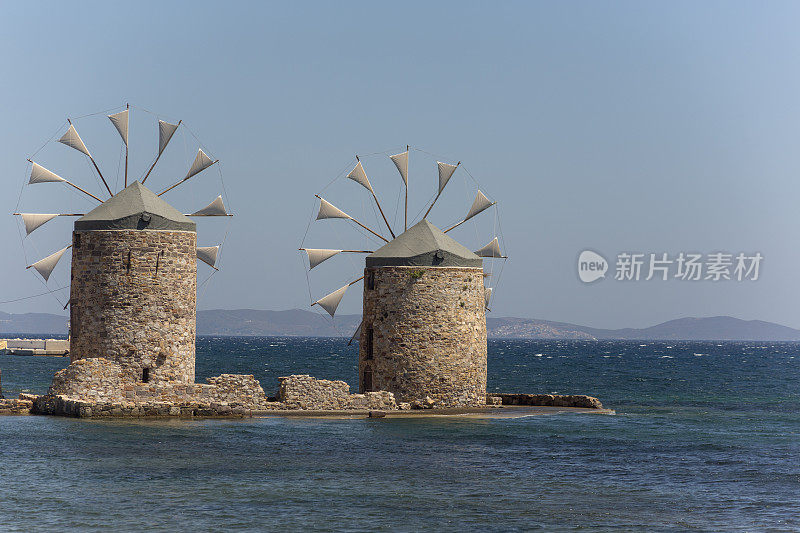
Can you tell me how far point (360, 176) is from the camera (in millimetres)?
40531

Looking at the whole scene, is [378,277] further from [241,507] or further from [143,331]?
[241,507]

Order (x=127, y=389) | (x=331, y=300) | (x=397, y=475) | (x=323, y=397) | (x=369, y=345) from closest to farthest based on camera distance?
(x=397, y=475)
(x=127, y=389)
(x=323, y=397)
(x=369, y=345)
(x=331, y=300)

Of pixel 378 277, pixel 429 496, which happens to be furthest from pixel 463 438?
pixel 429 496

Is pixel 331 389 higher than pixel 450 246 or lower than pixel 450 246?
lower

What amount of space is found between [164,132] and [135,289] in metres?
6.62

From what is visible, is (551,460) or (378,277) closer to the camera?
(551,460)

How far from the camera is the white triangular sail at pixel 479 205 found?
40719 mm

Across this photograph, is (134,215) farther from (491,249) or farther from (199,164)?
(491,249)

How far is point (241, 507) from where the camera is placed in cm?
2192

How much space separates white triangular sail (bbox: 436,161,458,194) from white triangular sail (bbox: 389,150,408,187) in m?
1.22

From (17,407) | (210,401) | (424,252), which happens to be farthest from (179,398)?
(424,252)

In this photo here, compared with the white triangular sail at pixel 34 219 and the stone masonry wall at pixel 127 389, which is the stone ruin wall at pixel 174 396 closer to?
the stone masonry wall at pixel 127 389

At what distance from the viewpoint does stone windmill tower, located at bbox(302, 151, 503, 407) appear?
3675cm

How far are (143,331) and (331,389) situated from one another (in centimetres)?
614
